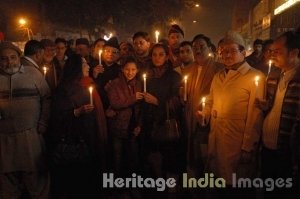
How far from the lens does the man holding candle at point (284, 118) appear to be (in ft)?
11.7

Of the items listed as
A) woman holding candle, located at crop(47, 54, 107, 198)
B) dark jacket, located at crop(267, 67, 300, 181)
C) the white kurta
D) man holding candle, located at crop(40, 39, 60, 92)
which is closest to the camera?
dark jacket, located at crop(267, 67, 300, 181)

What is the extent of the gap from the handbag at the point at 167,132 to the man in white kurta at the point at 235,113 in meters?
0.61

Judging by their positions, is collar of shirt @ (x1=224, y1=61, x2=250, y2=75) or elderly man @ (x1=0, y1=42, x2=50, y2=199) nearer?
collar of shirt @ (x1=224, y1=61, x2=250, y2=75)

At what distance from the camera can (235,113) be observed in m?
4.13

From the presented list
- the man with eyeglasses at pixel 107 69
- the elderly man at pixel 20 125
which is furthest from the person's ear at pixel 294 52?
the elderly man at pixel 20 125

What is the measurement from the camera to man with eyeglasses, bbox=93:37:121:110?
18.0ft

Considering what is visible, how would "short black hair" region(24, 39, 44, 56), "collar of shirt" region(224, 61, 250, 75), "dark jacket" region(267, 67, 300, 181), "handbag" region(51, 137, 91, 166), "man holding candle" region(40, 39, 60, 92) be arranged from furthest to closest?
"man holding candle" region(40, 39, 60, 92)
"short black hair" region(24, 39, 44, 56)
"handbag" region(51, 137, 91, 166)
"collar of shirt" region(224, 61, 250, 75)
"dark jacket" region(267, 67, 300, 181)

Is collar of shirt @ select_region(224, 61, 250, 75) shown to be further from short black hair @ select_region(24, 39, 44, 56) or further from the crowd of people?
short black hair @ select_region(24, 39, 44, 56)

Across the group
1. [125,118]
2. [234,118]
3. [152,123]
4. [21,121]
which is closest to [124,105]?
[125,118]

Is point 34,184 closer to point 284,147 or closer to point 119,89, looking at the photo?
point 119,89

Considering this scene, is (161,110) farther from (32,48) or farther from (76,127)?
(32,48)

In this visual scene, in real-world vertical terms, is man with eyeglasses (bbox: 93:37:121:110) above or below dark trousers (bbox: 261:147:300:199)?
above

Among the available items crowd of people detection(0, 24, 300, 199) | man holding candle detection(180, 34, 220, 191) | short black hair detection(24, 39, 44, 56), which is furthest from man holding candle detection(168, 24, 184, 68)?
short black hair detection(24, 39, 44, 56)

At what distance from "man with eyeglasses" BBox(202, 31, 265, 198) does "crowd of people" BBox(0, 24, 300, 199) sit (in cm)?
1
